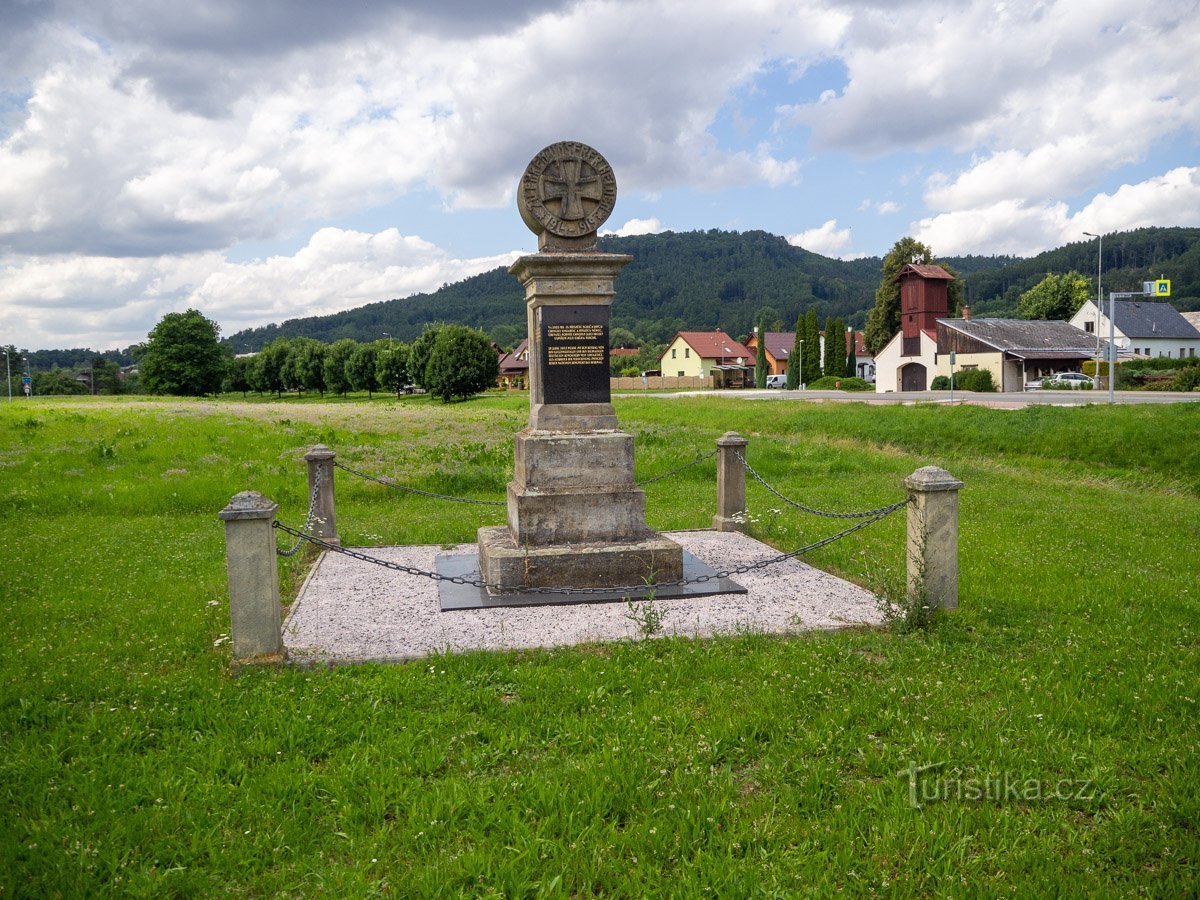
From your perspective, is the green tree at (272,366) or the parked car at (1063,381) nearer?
the parked car at (1063,381)

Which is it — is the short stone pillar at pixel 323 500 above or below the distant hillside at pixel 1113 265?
below

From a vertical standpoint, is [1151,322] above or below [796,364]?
above

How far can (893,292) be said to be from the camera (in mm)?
63250

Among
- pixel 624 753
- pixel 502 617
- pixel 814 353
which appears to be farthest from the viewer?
pixel 814 353

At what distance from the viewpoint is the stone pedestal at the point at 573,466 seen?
8219mm

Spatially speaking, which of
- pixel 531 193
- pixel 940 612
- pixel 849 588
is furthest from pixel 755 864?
pixel 531 193

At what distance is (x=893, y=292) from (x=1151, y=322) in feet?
75.9

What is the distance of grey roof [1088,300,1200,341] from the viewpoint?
65.6 meters

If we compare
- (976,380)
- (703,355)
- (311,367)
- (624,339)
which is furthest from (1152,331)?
(311,367)

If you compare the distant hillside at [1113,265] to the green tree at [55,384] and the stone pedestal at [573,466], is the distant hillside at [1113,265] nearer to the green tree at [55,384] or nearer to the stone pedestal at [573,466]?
the stone pedestal at [573,466]

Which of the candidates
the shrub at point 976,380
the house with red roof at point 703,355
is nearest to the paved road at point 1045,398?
the shrub at point 976,380

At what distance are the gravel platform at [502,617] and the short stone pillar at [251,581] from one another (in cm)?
31

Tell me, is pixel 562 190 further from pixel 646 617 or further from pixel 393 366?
pixel 393 366

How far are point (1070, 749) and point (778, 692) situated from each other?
1.66 meters
